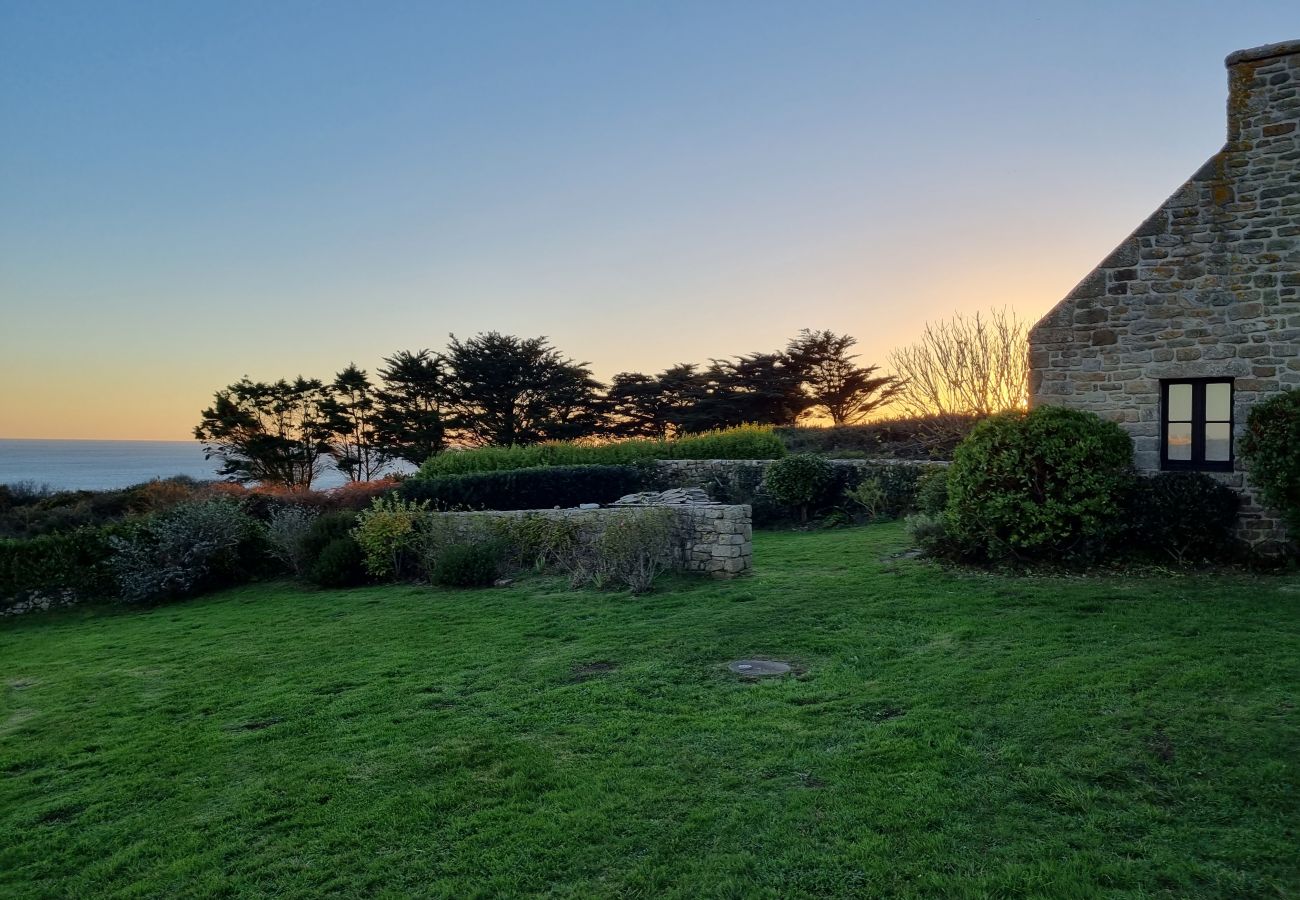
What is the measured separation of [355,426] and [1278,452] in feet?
85.1

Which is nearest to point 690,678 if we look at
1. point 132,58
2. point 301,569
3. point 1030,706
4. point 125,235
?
point 1030,706

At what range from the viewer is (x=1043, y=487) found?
8766mm

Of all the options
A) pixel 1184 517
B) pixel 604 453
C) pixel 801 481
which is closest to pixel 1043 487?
pixel 1184 517

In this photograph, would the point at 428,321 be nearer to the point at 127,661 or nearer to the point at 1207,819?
the point at 127,661

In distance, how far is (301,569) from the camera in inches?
502

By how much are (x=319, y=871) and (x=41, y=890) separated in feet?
4.41

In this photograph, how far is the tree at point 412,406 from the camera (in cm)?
2761

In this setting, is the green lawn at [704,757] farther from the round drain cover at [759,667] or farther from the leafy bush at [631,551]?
the leafy bush at [631,551]

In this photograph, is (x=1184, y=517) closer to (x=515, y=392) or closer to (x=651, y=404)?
(x=515, y=392)

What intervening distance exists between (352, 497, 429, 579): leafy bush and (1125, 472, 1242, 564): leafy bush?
1046 centimetres

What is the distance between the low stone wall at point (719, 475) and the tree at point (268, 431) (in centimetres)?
1344

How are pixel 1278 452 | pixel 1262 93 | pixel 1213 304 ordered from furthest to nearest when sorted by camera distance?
1. pixel 1213 304
2. pixel 1262 93
3. pixel 1278 452

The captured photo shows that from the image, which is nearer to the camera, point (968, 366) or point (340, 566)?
point (340, 566)

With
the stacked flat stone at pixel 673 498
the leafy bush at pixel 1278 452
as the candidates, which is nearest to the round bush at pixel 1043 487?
the leafy bush at pixel 1278 452
